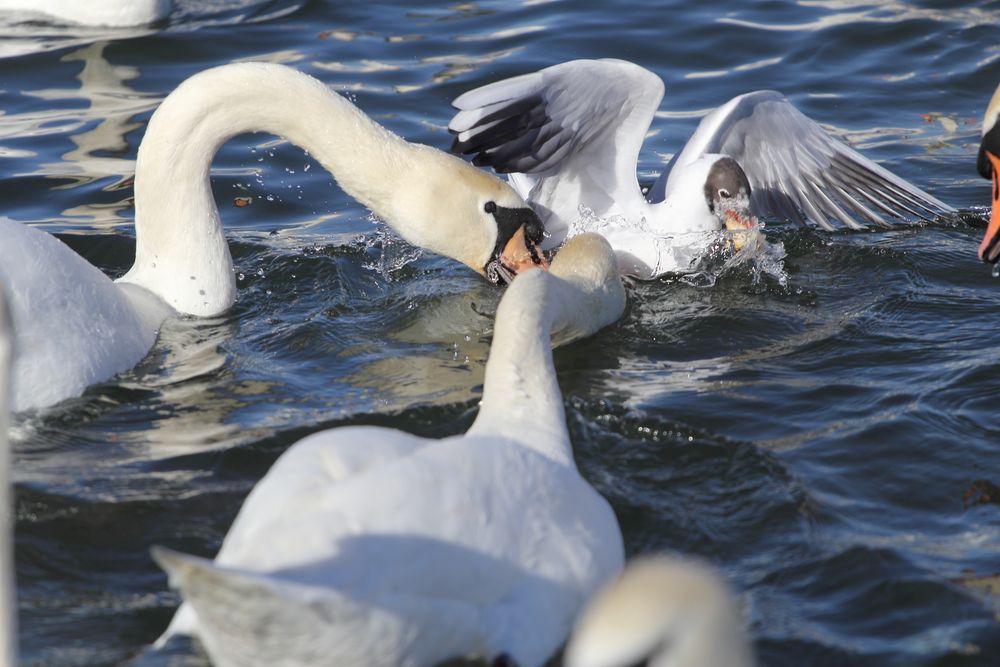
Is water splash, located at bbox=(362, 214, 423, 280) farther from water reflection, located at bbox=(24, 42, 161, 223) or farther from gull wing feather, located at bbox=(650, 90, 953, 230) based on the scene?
water reflection, located at bbox=(24, 42, 161, 223)

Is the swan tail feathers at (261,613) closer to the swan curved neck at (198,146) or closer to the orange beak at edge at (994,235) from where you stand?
the swan curved neck at (198,146)

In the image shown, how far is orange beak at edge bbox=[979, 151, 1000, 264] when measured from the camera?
618 centimetres

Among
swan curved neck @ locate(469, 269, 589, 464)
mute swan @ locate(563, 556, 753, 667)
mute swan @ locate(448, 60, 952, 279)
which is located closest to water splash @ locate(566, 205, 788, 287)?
mute swan @ locate(448, 60, 952, 279)

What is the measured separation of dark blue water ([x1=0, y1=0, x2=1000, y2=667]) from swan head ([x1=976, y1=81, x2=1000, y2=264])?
236 mm

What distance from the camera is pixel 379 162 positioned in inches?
228

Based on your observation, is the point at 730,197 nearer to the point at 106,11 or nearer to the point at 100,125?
the point at 100,125

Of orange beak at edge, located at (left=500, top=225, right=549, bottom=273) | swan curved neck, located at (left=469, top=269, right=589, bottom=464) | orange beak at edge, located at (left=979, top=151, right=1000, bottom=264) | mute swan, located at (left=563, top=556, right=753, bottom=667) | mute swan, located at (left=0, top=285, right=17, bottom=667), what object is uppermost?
mute swan, located at (left=0, top=285, right=17, bottom=667)

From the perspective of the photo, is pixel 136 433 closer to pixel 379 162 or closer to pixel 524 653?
pixel 379 162

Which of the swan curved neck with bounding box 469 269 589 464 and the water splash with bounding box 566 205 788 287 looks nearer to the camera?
the swan curved neck with bounding box 469 269 589 464

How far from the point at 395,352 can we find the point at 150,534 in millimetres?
1871

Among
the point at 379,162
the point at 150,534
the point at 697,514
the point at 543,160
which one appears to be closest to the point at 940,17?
the point at 543,160

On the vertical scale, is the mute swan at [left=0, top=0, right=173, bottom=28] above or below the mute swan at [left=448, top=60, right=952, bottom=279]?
above

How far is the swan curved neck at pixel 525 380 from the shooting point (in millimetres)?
4055

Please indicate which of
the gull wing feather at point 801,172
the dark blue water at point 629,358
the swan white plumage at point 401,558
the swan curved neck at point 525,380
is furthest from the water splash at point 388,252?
the swan white plumage at point 401,558
